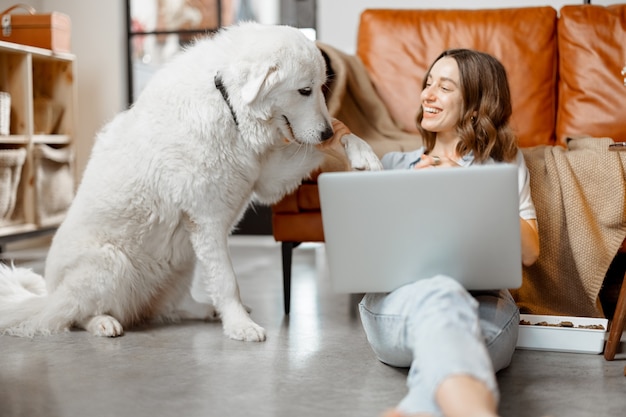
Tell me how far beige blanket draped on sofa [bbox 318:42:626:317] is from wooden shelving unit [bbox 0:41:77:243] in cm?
248

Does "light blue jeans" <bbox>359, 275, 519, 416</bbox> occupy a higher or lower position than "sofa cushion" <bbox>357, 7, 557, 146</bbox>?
lower

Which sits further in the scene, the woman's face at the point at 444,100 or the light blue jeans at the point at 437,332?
the woman's face at the point at 444,100

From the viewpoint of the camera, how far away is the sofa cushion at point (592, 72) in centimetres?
285

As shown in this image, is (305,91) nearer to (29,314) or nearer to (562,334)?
(562,334)

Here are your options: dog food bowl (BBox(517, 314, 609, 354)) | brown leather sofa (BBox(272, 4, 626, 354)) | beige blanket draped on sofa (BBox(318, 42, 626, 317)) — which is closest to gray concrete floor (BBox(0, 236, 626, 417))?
dog food bowl (BBox(517, 314, 609, 354))

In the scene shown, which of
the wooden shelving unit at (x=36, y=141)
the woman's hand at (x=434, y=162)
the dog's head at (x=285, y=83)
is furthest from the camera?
the wooden shelving unit at (x=36, y=141)

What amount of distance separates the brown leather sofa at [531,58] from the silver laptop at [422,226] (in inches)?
51.2

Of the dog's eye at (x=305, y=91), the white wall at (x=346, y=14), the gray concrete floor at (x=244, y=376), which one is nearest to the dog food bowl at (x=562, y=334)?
the gray concrete floor at (x=244, y=376)

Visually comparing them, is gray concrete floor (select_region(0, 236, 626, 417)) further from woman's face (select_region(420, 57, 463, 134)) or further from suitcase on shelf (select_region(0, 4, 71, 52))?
suitcase on shelf (select_region(0, 4, 71, 52))

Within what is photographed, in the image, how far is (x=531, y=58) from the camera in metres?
3.01

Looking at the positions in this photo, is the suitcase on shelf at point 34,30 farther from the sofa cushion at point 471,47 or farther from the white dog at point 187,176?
the white dog at point 187,176

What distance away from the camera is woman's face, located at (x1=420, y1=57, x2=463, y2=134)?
6.13 feet

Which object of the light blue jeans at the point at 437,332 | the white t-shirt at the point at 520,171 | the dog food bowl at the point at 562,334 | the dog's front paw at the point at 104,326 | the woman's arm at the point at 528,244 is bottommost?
the dog's front paw at the point at 104,326

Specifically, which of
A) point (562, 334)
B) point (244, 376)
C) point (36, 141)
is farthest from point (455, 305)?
point (36, 141)
